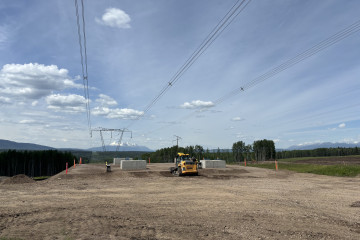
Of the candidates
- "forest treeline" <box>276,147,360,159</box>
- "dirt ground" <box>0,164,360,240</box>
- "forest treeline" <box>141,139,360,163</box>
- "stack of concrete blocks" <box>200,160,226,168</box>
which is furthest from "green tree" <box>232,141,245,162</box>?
"dirt ground" <box>0,164,360,240</box>

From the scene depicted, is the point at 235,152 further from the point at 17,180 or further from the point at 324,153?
the point at 17,180

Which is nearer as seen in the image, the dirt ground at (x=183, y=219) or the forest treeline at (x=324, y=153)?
the dirt ground at (x=183, y=219)

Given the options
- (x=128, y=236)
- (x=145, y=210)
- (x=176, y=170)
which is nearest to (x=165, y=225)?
(x=128, y=236)

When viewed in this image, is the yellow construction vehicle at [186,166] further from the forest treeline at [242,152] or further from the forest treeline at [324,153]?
→ the forest treeline at [324,153]

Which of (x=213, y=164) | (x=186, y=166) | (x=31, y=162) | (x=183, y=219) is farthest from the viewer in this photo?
(x=31, y=162)

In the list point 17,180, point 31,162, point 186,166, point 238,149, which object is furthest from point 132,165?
point 238,149

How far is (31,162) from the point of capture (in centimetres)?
10550

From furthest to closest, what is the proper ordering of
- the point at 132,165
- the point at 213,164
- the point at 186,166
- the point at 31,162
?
the point at 31,162 < the point at 213,164 < the point at 132,165 < the point at 186,166

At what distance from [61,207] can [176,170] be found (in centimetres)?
2065

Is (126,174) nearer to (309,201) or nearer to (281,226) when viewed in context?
(309,201)

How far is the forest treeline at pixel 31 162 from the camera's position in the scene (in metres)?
100

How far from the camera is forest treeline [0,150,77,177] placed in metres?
100

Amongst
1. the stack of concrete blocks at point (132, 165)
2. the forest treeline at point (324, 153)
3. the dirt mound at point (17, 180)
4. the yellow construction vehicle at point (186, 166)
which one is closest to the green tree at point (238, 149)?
the forest treeline at point (324, 153)

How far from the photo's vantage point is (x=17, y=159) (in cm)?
10169
